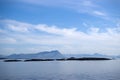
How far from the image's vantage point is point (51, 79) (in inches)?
1554

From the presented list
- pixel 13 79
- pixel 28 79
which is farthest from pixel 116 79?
pixel 13 79

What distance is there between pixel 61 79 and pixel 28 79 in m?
6.14

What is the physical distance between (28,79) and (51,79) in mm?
4288

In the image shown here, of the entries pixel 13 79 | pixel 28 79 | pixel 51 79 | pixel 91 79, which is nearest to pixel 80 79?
pixel 91 79

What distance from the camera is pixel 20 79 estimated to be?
3959 cm

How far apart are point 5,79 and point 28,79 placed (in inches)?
179

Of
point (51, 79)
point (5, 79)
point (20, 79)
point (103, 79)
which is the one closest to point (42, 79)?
point (51, 79)

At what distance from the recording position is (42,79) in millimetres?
39406

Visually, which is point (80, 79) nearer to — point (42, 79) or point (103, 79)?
point (103, 79)

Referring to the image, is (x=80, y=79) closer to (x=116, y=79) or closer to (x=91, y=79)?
(x=91, y=79)

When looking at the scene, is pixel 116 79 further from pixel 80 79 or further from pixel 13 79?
pixel 13 79

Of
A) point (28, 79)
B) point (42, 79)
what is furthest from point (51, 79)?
point (28, 79)

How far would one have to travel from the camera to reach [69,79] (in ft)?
128

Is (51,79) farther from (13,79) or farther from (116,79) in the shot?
(116,79)
